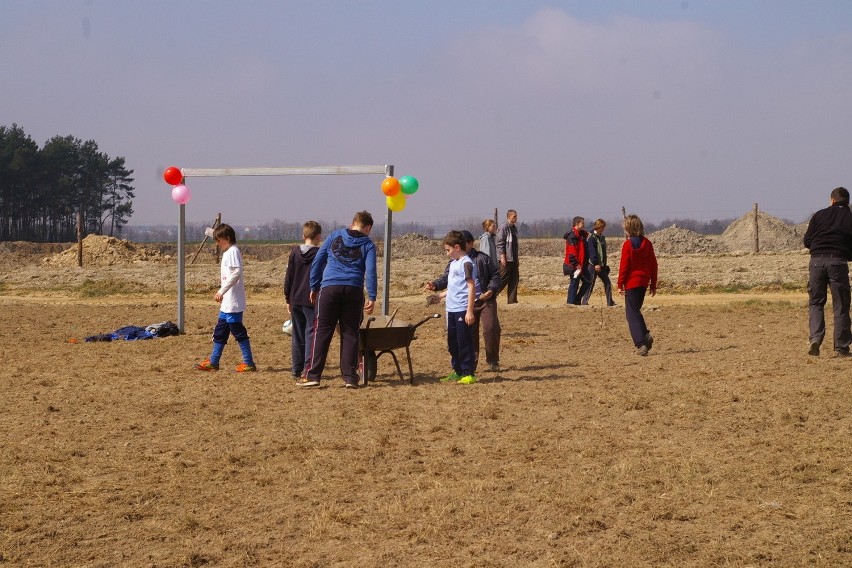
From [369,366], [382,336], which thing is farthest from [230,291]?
[382,336]

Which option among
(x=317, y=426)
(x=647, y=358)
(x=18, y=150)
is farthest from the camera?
(x=18, y=150)

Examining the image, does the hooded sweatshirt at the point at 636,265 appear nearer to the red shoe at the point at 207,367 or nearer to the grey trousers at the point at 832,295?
the grey trousers at the point at 832,295

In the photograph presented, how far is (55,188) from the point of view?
6512cm

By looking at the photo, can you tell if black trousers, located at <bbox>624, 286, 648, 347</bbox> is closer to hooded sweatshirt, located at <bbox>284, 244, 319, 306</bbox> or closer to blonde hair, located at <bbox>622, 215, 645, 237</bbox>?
blonde hair, located at <bbox>622, 215, 645, 237</bbox>

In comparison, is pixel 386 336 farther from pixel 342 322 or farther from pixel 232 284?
pixel 232 284

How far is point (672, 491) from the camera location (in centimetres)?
608

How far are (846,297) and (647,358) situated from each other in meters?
2.41

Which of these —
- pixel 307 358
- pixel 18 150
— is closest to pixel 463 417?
pixel 307 358

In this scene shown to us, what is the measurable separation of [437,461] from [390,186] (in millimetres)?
5661

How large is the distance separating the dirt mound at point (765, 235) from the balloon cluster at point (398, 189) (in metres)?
38.5

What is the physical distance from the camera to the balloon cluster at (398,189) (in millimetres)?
12094

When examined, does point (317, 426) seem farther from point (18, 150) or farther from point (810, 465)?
point (18, 150)

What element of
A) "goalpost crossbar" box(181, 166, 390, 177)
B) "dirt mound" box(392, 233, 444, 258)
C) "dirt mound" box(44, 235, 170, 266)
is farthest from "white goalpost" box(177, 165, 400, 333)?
"dirt mound" box(392, 233, 444, 258)

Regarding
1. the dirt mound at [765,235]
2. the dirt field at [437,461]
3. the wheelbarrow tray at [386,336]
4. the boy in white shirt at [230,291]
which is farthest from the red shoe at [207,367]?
the dirt mound at [765,235]
